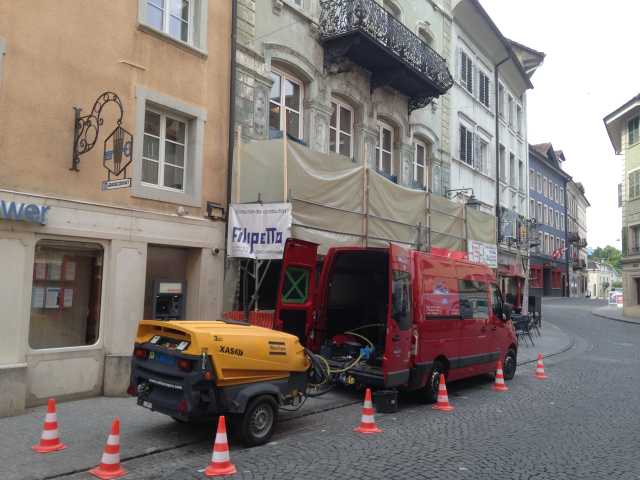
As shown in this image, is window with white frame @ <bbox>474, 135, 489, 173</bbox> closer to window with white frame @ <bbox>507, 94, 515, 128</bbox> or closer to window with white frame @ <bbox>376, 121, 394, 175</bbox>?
window with white frame @ <bbox>507, 94, 515, 128</bbox>

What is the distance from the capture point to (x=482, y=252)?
60.7 ft

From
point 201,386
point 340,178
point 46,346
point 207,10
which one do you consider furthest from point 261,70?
point 201,386

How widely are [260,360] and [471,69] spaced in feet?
63.9

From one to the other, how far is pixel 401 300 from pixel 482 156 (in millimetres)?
17608

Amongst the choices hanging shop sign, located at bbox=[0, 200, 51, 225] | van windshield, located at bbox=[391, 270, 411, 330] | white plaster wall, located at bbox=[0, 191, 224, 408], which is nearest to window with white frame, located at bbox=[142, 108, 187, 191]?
white plaster wall, located at bbox=[0, 191, 224, 408]

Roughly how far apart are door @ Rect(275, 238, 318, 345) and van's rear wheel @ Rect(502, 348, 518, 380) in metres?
4.46

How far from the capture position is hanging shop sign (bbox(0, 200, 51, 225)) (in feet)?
24.6

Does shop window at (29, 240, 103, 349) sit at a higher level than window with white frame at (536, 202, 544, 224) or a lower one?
lower

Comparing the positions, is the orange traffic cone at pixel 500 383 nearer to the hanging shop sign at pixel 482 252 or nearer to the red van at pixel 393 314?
the red van at pixel 393 314

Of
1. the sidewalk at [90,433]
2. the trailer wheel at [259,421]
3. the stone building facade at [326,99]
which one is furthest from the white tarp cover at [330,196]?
the trailer wheel at [259,421]

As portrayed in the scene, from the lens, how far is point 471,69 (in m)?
22.7

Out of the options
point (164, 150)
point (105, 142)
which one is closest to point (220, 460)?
point (105, 142)

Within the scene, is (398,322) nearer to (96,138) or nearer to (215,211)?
(215,211)

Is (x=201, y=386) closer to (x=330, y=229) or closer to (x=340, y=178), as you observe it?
(x=330, y=229)
